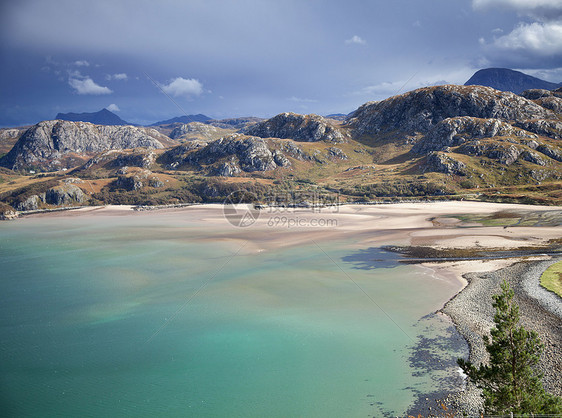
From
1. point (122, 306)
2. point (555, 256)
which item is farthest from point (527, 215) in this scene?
point (122, 306)

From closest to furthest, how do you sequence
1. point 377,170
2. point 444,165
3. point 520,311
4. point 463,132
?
point 520,311 < point 444,165 < point 463,132 < point 377,170

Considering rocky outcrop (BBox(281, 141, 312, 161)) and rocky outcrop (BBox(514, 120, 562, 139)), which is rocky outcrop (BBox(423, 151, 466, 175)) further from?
rocky outcrop (BBox(281, 141, 312, 161))

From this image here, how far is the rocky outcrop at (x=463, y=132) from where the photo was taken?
146 m

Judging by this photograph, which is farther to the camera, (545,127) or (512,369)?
(545,127)

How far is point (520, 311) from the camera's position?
24422 millimetres

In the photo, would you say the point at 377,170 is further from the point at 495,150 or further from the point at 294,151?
the point at 294,151

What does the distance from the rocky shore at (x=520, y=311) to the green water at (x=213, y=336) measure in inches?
64.6

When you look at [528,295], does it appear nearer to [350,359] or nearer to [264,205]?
[350,359]

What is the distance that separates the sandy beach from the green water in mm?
2604

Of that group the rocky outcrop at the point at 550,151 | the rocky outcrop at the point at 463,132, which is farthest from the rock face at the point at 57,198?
the rocky outcrop at the point at 550,151

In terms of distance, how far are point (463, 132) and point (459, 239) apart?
436ft

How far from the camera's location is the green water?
17.2 m
